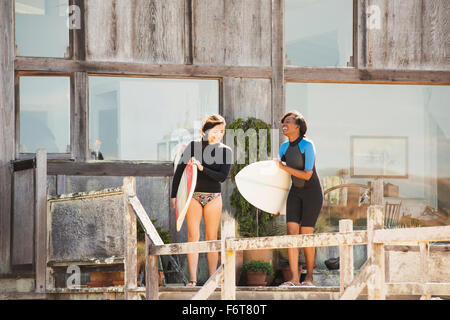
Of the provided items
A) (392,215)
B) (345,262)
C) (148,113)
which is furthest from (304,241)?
(392,215)

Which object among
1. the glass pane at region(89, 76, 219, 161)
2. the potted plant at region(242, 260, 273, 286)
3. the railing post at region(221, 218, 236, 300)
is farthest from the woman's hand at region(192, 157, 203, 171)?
the glass pane at region(89, 76, 219, 161)

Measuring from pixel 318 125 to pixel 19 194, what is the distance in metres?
4.65

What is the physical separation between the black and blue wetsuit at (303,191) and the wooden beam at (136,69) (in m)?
2.75

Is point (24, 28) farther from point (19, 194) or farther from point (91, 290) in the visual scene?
point (91, 290)

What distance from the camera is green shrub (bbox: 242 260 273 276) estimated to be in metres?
8.64

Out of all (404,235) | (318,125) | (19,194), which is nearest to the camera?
(404,235)

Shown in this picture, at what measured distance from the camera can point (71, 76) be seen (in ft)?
31.0

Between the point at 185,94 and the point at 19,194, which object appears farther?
the point at 185,94

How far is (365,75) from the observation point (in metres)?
10.0

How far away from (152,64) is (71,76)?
1.05 metres

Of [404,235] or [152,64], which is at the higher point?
[152,64]
